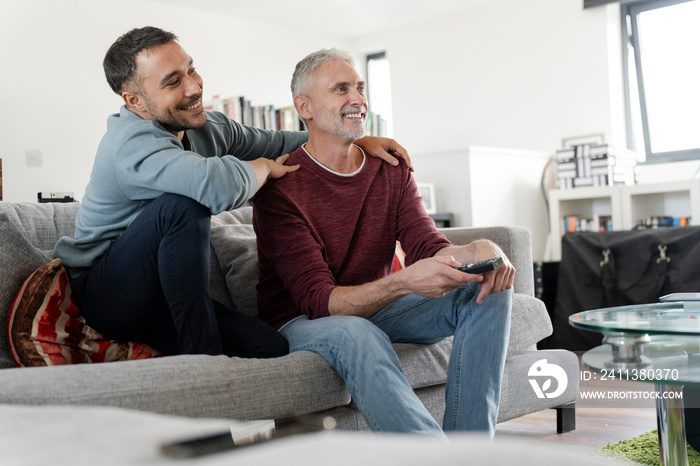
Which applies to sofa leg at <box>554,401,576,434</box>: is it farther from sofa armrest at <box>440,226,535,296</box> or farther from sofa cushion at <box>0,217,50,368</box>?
sofa cushion at <box>0,217,50,368</box>

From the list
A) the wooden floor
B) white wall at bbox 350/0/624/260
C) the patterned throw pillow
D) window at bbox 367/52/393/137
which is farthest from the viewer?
window at bbox 367/52/393/137

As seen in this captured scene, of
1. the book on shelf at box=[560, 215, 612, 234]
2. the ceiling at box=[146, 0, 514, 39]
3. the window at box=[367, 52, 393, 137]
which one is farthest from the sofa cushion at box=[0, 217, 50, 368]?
the window at box=[367, 52, 393, 137]

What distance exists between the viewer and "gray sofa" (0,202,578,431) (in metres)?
1.18

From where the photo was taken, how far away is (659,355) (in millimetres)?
1262

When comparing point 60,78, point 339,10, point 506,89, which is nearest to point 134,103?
point 60,78

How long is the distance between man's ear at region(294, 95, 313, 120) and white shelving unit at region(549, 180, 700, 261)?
106 inches

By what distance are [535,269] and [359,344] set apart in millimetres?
2587

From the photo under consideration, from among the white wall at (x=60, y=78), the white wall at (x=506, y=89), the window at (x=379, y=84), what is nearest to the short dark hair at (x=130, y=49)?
the white wall at (x=506, y=89)

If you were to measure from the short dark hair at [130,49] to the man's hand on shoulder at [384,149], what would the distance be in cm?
58

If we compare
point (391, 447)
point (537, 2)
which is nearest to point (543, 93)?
point (537, 2)

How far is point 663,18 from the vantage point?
516 cm

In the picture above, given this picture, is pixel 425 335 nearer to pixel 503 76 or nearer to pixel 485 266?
pixel 485 266

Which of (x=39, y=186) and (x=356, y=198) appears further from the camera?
(x=39, y=186)

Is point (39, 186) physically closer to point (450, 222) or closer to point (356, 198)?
point (450, 222)
